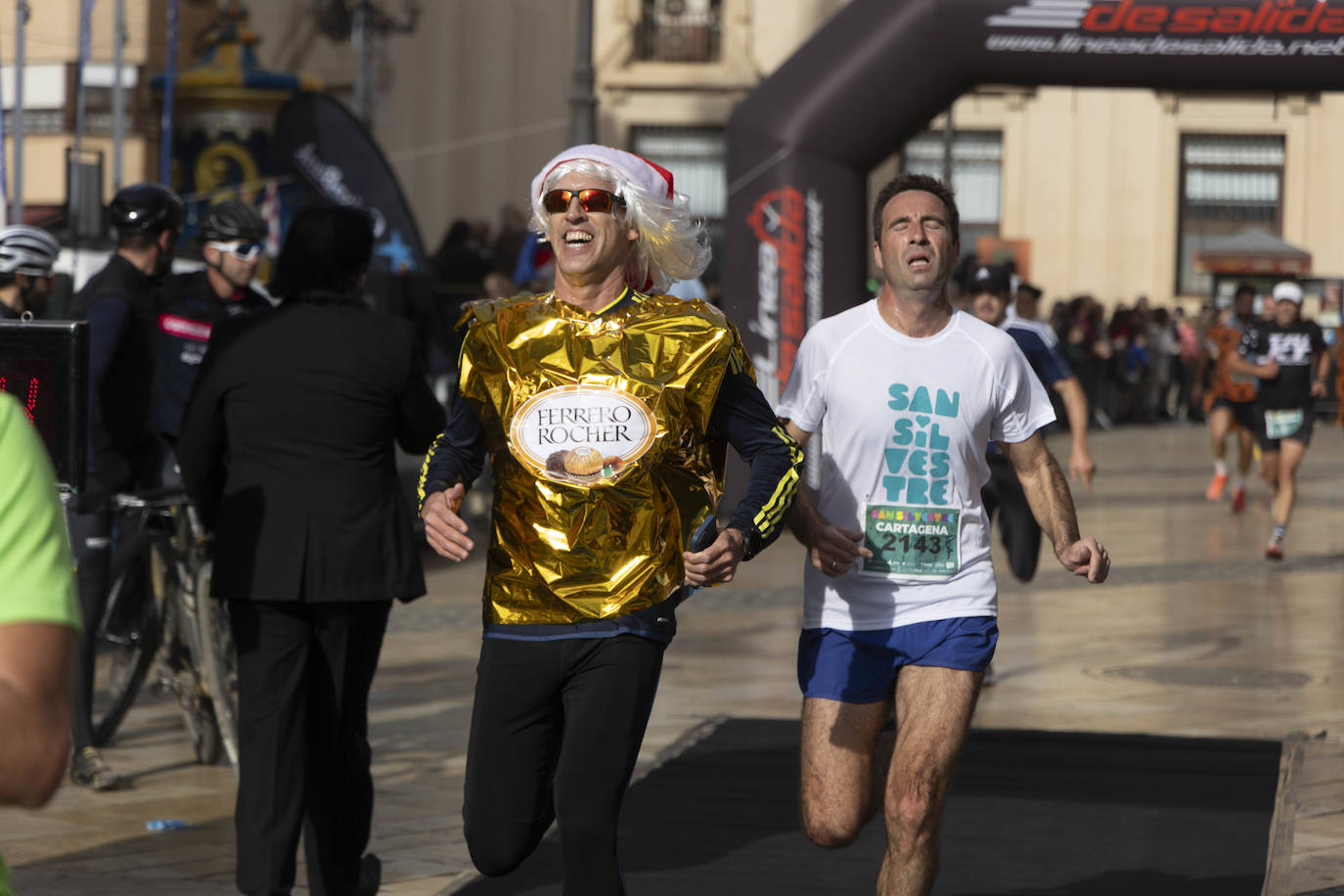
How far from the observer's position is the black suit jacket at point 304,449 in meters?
5.09

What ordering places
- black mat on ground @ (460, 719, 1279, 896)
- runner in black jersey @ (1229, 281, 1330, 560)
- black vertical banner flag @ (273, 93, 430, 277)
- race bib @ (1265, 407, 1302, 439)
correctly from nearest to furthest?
1. black mat on ground @ (460, 719, 1279, 896)
2. runner in black jersey @ (1229, 281, 1330, 560)
3. race bib @ (1265, 407, 1302, 439)
4. black vertical banner flag @ (273, 93, 430, 277)

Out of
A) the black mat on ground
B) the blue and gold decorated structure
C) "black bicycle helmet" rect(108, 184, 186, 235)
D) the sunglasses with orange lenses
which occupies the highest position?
the blue and gold decorated structure

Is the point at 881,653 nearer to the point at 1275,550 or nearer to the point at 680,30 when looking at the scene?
the point at 1275,550

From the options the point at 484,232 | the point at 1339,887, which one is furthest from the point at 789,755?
the point at 484,232

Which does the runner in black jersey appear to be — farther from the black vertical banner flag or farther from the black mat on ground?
the black mat on ground

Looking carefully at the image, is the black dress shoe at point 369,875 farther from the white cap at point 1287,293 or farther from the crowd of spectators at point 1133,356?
the crowd of spectators at point 1133,356

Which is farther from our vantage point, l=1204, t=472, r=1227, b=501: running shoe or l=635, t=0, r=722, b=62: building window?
l=635, t=0, r=722, b=62: building window

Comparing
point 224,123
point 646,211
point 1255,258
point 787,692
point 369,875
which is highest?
point 224,123

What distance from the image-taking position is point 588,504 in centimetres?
419

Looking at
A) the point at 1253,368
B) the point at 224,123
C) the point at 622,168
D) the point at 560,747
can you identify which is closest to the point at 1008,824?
the point at 560,747

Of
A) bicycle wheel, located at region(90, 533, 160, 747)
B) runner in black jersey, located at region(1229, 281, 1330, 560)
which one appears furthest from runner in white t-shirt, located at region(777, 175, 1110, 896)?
runner in black jersey, located at region(1229, 281, 1330, 560)

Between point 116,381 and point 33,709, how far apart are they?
5.44 metres

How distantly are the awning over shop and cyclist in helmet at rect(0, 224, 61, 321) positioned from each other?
96.2 ft

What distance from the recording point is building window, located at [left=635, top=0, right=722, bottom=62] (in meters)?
37.2
